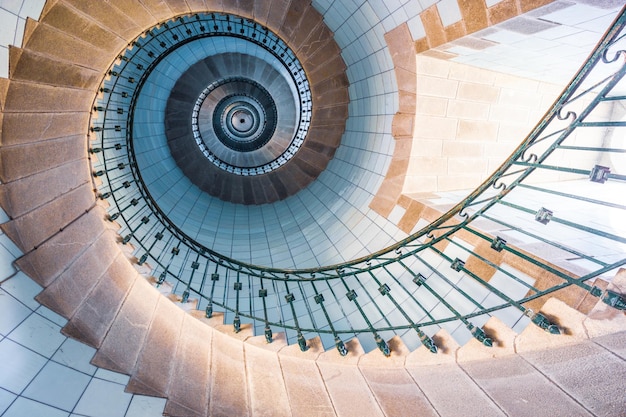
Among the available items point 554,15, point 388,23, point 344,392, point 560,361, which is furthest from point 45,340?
point 554,15

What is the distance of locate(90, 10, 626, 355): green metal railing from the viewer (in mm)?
2783

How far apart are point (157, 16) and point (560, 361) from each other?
7.70 metres

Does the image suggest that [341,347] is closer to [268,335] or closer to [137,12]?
[268,335]

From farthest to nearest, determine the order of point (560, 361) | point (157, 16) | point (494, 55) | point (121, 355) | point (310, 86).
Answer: point (310, 86)
point (157, 16)
point (494, 55)
point (121, 355)
point (560, 361)

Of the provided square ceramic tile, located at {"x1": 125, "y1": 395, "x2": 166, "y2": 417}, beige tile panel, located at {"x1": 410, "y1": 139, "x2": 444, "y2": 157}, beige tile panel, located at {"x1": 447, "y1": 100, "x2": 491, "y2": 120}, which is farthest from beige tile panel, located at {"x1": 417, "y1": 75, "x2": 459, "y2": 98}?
square ceramic tile, located at {"x1": 125, "y1": 395, "x2": 166, "y2": 417}

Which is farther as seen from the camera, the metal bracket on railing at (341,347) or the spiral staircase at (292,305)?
the metal bracket on railing at (341,347)

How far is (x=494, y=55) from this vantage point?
559 cm

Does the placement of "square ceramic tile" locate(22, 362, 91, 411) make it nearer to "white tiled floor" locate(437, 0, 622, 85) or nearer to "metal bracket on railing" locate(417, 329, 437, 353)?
"metal bracket on railing" locate(417, 329, 437, 353)

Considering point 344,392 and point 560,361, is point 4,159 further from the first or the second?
point 560,361

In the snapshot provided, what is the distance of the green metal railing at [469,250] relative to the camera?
2783mm

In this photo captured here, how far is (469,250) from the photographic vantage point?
12.7 feet

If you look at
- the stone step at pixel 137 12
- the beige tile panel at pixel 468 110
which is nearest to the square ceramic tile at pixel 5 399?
the stone step at pixel 137 12

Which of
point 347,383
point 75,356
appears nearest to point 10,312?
point 75,356

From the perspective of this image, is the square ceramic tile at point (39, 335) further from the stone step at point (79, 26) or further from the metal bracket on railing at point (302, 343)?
the stone step at point (79, 26)
